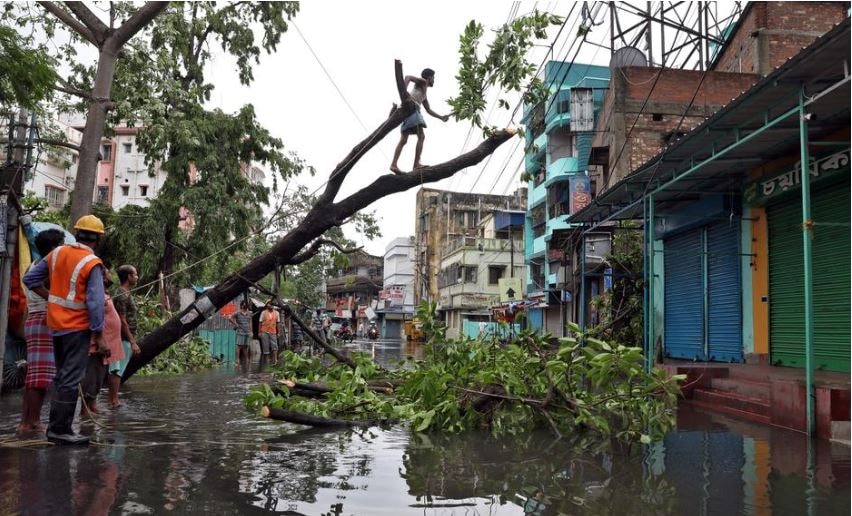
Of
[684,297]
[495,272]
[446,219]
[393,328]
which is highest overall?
[446,219]

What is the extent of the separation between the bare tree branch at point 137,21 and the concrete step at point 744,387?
982cm

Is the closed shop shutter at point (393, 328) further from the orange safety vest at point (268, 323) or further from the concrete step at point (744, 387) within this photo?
the concrete step at point (744, 387)

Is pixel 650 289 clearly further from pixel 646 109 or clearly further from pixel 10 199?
pixel 646 109

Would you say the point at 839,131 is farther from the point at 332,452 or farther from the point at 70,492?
the point at 70,492

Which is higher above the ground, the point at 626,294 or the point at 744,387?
the point at 626,294

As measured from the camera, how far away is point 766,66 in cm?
2011

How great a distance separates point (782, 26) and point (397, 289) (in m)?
57.9

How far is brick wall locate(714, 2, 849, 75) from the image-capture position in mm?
19641

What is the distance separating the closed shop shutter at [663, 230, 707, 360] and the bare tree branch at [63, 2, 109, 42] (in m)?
11.2

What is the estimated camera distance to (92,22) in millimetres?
Answer: 10758

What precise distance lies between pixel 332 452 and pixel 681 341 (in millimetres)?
11062

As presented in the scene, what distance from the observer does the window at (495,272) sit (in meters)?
51.2

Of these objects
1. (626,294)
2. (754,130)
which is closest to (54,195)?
(626,294)

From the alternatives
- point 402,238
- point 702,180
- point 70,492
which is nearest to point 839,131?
point 702,180
